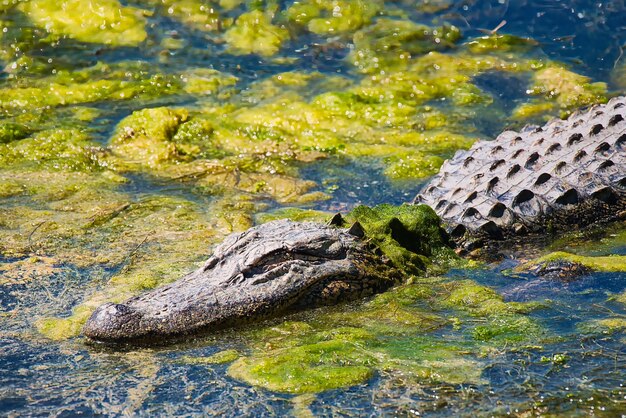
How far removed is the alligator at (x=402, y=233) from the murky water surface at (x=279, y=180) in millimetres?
161

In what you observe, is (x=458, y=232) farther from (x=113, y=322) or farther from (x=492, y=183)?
(x=113, y=322)

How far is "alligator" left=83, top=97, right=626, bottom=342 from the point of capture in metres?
5.19

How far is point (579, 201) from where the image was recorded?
6.96 m

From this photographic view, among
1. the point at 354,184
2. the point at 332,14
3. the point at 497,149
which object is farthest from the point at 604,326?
the point at 332,14

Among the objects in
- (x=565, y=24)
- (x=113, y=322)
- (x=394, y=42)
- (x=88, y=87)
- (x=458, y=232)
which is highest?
(x=565, y=24)

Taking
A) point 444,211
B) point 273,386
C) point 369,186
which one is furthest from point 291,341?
point 369,186

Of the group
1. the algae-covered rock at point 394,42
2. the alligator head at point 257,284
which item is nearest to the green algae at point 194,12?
the algae-covered rock at point 394,42

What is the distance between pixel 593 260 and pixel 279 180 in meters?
3.86

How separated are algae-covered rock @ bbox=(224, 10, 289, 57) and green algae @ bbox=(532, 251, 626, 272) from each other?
6849 millimetres

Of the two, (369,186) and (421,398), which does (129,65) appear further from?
(421,398)

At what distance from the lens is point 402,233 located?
6508 mm

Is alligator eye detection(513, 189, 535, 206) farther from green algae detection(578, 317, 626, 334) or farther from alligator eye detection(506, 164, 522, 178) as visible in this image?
green algae detection(578, 317, 626, 334)

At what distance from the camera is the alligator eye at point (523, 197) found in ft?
22.6

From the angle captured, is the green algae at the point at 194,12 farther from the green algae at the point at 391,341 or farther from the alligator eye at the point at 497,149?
the green algae at the point at 391,341
